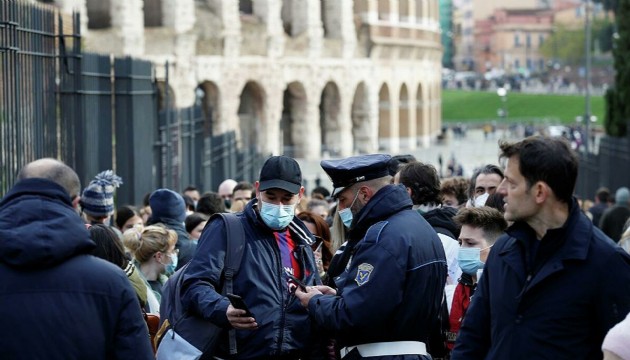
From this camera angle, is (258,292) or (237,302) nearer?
(237,302)

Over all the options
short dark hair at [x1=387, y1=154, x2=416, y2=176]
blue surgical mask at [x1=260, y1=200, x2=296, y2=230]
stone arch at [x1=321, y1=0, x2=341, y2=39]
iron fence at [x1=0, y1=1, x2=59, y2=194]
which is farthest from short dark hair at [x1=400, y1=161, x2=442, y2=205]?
stone arch at [x1=321, y1=0, x2=341, y2=39]

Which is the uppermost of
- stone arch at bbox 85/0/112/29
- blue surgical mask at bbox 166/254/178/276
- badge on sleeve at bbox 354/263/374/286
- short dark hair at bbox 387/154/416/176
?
stone arch at bbox 85/0/112/29

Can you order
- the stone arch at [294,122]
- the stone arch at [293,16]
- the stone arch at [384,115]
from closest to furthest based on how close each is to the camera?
the stone arch at [293,16], the stone arch at [294,122], the stone arch at [384,115]

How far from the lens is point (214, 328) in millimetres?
6184

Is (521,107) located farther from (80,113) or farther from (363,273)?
(363,273)

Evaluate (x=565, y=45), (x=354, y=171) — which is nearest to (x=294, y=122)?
(x=354, y=171)

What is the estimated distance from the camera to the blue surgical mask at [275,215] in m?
6.38

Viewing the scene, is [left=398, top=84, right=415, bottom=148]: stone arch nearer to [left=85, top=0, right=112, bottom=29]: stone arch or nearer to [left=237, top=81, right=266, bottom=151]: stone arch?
[left=237, top=81, right=266, bottom=151]: stone arch

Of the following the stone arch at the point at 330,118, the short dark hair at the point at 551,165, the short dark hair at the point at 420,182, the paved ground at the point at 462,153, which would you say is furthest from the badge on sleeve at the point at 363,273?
the stone arch at the point at 330,118

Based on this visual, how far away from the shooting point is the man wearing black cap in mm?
6164

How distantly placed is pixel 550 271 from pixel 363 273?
106 cm

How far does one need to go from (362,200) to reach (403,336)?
0.66m

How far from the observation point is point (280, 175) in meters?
6.48

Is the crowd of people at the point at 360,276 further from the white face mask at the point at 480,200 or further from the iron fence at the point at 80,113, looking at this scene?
the iron fence at the point at 80,113
